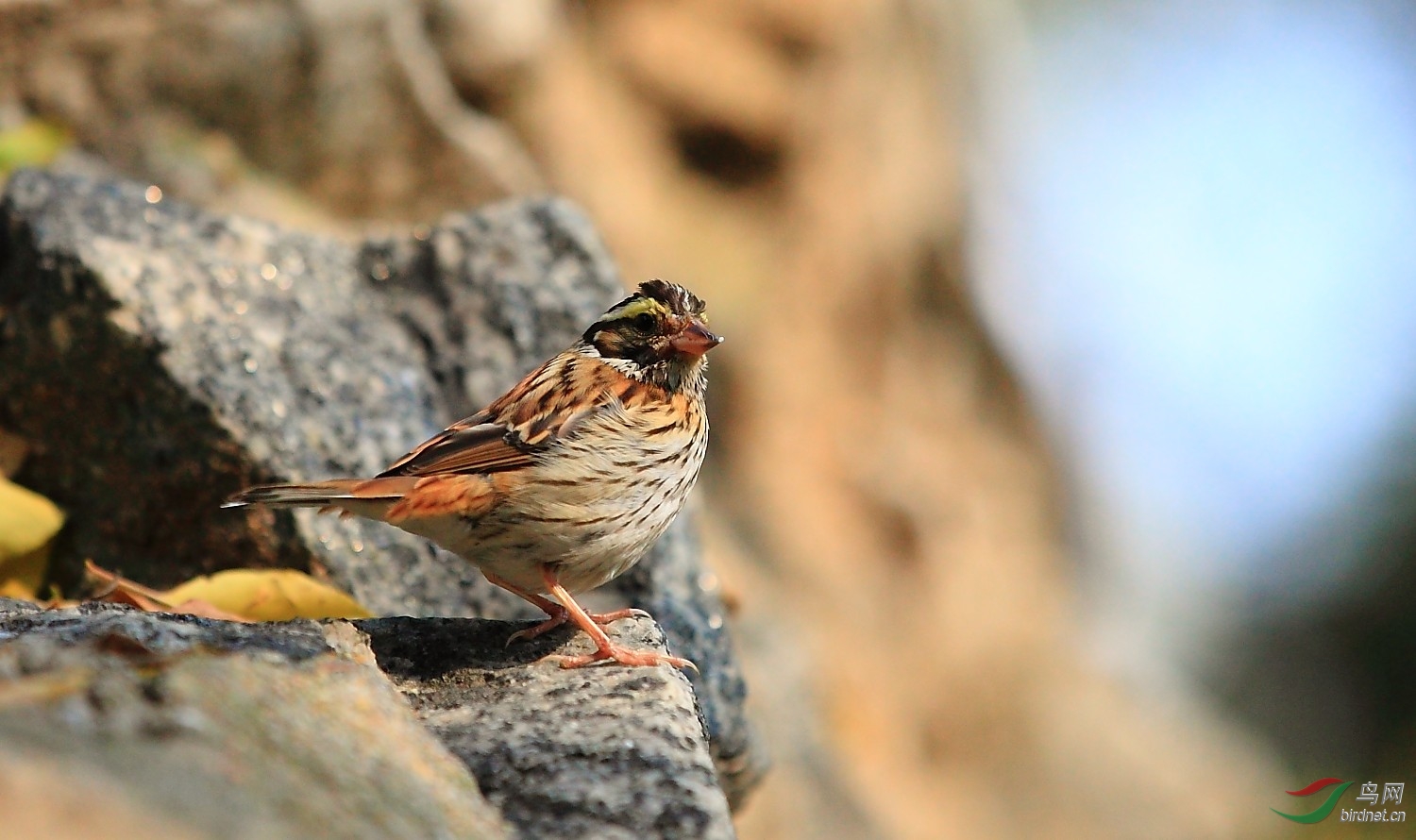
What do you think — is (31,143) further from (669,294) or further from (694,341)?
(694,341)

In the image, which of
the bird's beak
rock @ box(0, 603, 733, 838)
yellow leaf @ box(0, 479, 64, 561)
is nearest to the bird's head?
the bird's beak

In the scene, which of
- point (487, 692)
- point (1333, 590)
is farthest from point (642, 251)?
point (1333, 590)

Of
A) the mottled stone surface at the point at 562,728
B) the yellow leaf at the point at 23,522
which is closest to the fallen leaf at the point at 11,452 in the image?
the yellow leaf at the point at 23,522

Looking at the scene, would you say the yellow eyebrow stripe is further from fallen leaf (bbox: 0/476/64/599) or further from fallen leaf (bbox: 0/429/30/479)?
fallen leaf (bbox: 0/429/30/479)

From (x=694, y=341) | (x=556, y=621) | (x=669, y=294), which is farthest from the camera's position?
(x=669, y=294)

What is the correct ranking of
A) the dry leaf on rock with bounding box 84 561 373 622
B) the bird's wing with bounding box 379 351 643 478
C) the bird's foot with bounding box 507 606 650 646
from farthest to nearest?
the dry leaf on rock with bounding box 84 561 373 622, the bird's wing with bounding box 379 351 643 478, the bird's foot with bounding box 507 606 650 646

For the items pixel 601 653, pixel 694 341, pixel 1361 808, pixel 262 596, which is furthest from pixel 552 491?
pixel 1361 808
